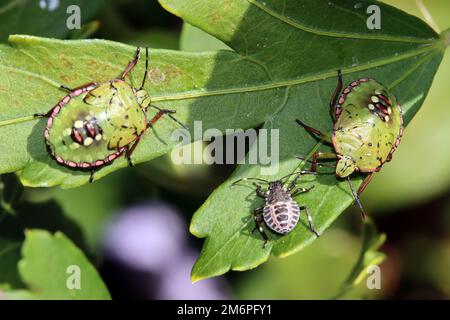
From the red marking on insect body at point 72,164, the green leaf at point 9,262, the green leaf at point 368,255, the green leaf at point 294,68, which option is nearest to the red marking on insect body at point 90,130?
the red marking on insect body at point 72,164

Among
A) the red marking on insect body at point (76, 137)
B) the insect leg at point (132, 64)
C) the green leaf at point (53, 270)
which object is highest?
the insect leg at point (132, 64)

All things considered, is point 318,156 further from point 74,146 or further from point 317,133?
point 74,146

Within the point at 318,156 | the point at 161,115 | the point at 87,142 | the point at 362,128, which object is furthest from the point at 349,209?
the point at 87,142

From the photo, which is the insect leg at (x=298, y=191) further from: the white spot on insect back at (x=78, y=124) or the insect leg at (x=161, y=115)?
the white spot on insect back at (x=78, y=124)

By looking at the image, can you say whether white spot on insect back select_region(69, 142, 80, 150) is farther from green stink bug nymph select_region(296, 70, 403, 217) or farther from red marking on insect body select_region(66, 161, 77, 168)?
green stink bug nymph select_region(296, 70, 403, 217)
